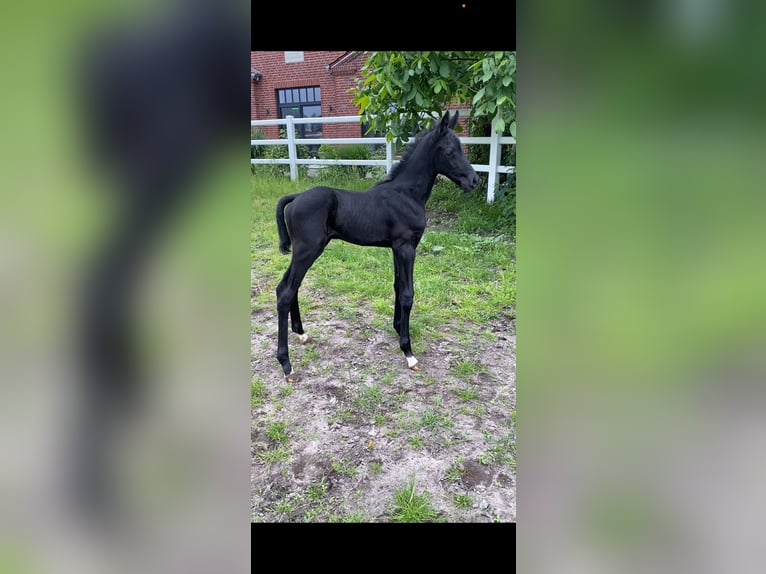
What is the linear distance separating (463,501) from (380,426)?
2.22ft

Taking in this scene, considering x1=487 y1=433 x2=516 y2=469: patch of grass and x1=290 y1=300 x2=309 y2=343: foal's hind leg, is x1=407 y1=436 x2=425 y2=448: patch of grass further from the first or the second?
x1=290 y1=300 x2=309 y2=343: foal's hind leg

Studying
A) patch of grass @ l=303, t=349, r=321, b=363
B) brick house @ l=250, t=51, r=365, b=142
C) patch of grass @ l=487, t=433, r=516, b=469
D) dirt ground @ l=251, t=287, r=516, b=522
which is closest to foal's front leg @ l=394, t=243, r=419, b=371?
dirt ground @ l=251, t=287, r=516, b=522

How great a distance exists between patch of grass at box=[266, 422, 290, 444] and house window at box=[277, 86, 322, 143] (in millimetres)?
8613

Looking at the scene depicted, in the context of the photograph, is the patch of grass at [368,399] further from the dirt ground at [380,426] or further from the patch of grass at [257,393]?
the patch of grass at [257,393]

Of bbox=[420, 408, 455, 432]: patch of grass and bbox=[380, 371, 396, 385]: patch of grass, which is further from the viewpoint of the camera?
bbox=[380, 371, 396, 385]: patch of grass

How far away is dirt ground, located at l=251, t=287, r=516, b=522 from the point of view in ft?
6.55

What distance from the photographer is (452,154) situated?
2.93m

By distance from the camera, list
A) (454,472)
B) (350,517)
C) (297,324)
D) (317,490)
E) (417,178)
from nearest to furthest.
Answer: (350,517) < (317,490) < (454,472) < (417,178) < (297,324)

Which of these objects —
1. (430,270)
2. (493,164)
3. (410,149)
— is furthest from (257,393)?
(493,164)

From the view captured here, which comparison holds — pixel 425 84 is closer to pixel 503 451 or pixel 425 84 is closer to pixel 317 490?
pixel 503 451
